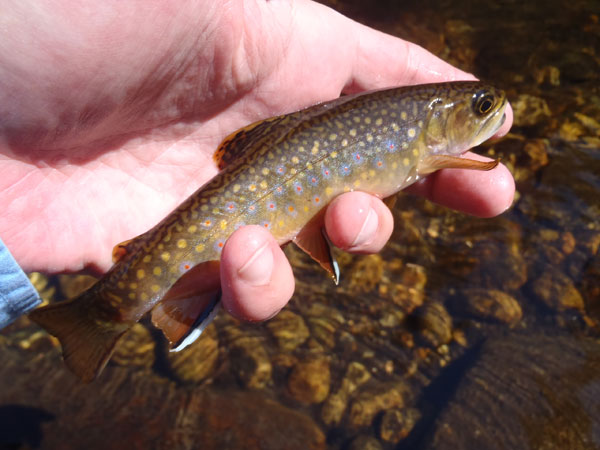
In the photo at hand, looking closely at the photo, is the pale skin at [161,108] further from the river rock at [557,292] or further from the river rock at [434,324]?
the river rock at [557,292]

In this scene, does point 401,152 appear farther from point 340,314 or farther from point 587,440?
point 587,440

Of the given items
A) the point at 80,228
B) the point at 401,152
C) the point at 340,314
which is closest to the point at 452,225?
the point at 340,314

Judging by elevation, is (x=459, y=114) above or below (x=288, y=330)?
above

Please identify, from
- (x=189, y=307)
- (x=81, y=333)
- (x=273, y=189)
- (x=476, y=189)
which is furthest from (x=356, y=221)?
(x=81, y=333)

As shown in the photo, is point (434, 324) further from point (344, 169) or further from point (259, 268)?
point (259, 268)

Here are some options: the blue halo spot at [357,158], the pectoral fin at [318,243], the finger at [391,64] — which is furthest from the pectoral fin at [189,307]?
the finger at [391,64]

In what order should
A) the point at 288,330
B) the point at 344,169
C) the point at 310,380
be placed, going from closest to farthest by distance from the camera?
1. the point at 344,169
2. the point at 310,380
3. the point at 288,330

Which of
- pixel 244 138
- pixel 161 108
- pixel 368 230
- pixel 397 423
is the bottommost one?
pixel 397 423
